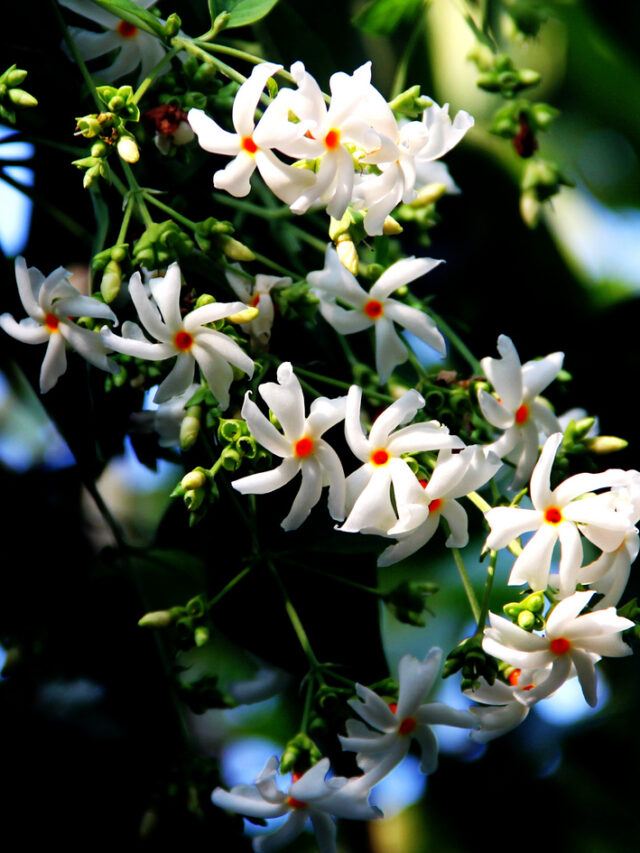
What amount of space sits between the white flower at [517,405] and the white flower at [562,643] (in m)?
0.17

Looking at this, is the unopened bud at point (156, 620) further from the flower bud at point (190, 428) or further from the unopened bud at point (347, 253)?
the unopened bud at point (347, 253)

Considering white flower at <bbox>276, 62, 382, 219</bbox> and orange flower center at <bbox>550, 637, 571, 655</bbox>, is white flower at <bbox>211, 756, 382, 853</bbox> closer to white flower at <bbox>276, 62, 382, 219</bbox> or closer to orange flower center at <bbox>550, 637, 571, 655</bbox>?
orange flower center at <bbox>550, 637, 571, 655</bbox>

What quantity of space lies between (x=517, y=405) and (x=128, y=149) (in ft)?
1.37

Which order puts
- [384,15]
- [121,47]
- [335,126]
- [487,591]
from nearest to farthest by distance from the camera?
1. [335,126]
2. [487,591]
3. [121,47]
4. [384,15]

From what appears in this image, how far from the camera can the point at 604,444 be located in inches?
35.8

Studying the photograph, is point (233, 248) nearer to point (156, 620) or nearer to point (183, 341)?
point (183, 341)

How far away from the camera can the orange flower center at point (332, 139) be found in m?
0.69

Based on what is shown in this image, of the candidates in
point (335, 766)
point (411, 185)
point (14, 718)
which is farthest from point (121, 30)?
point (14, 718)

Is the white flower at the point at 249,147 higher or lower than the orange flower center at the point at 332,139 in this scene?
lower

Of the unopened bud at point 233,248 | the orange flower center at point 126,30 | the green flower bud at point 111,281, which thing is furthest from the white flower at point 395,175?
the orange flower center at point 126,30

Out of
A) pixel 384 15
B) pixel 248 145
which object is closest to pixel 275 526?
pixel 248 145

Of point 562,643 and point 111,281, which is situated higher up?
point 111,281

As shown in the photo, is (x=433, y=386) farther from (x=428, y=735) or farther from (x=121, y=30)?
(x=121, y=30)

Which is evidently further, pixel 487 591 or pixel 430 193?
pixel 430 193
